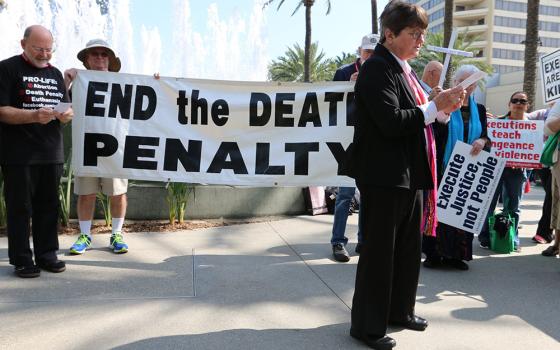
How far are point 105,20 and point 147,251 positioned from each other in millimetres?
16232

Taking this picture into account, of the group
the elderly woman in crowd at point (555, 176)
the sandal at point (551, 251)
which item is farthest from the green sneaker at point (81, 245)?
the sandal at point (551, 251)

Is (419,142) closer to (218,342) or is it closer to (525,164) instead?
(218,342)

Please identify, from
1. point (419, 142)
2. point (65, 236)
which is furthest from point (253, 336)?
point (65, 236)

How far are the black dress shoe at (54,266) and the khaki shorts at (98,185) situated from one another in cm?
89

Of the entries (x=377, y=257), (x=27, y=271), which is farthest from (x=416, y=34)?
(x=27, y=271)

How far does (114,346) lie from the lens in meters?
2.82

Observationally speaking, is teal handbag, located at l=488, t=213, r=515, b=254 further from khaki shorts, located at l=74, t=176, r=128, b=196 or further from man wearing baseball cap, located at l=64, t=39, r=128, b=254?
khaki shorts, located at l=74, t=176, r=128, b=196

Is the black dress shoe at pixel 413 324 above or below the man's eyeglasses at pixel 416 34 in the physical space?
below

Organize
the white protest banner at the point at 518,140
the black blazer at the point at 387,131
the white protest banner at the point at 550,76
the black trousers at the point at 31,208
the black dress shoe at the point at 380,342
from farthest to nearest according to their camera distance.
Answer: the white protest banner at the point at 518,140 → the white protest banner at the point at 550,76 → the black trousers at the point at 31,208 → the black dress shoe at the point at 380,342 → the black blazer at the point at 387,131

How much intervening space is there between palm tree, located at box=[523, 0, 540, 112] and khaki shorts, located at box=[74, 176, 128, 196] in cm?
1127

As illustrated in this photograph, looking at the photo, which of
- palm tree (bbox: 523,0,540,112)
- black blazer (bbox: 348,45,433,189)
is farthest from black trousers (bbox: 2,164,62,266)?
palm tree (bbox: 523,0,540,112)

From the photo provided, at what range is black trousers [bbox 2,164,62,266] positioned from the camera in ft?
13.4

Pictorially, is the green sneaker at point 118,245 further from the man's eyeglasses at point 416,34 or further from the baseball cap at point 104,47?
the man's eyeglasses at point 416,34

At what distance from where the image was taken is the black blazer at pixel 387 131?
2729 mm
